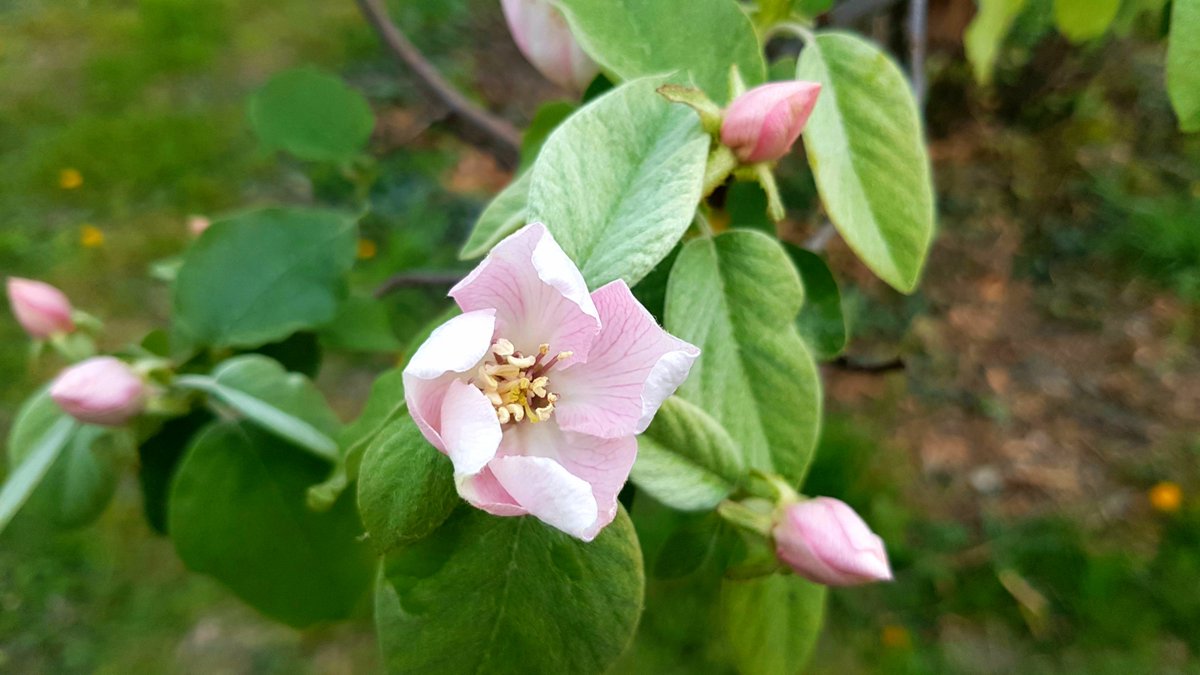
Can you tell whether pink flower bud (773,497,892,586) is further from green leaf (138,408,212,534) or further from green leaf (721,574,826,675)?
green leaf (138,408,212,534)

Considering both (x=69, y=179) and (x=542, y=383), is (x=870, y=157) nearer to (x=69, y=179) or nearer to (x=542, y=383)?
(x=542, y=383)

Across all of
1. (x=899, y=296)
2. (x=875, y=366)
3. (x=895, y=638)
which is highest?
(x=875, y=366)

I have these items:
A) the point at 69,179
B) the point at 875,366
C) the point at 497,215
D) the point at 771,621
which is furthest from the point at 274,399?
the point at 69,179

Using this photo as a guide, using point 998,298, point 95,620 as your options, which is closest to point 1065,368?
point 998,298

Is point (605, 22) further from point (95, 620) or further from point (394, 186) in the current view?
point (394, 186)

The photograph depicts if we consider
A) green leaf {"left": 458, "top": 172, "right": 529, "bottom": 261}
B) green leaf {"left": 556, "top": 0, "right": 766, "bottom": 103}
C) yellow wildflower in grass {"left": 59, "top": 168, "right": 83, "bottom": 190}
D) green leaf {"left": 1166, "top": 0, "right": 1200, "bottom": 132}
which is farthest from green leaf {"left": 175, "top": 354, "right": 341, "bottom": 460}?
yellow wildflower in grass {"left": 59, "top": 168, "right": 83, "bottom": 190}

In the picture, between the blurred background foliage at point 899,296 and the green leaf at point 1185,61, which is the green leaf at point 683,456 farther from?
the blurred background foliage at point 899,296
